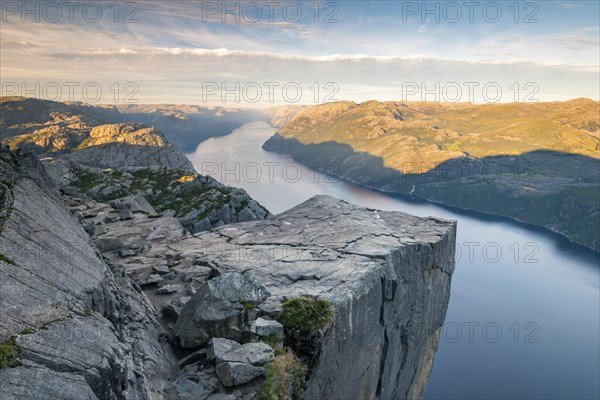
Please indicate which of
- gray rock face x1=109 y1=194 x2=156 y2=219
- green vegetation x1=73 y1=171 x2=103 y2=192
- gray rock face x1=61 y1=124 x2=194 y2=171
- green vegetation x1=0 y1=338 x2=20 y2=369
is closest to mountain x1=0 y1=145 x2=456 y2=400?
green vegetation x1=0 y1=338 x2=20 y2=369

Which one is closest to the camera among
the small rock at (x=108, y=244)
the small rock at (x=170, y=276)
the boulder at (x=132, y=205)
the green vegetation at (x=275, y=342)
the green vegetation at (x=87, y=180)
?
the green vegetation at (x=275, y=342)

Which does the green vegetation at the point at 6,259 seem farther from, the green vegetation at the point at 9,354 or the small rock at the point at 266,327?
the small rock at the point at 266,327

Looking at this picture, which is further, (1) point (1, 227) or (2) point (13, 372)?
(1) point (1, 227)

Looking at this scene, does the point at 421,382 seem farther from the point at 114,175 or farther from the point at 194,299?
the point at 114,175

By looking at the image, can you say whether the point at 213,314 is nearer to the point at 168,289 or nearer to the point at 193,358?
the point at 193,358

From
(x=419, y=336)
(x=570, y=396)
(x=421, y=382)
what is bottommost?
(x=570, y=396)

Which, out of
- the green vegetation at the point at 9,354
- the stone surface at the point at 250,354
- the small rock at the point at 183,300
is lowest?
the stone surface at the point at 250,354

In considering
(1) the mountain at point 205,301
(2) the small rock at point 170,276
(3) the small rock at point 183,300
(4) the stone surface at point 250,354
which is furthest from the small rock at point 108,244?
(4) the stone surface at point 250,354

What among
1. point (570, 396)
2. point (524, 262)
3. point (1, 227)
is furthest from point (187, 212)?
point (524, 262)
